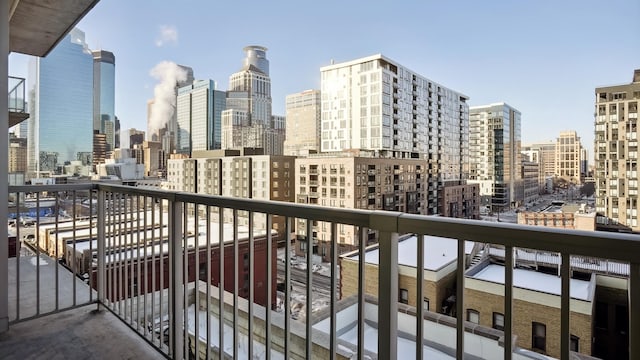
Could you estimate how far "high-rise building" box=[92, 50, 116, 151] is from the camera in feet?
61.4

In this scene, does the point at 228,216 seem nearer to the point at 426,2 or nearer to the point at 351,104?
the point at 426,2

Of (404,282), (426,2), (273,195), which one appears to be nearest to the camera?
(404,282)

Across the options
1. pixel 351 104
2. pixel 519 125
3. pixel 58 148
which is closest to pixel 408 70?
pixel 351 104

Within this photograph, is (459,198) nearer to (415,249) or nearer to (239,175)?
(239,175)

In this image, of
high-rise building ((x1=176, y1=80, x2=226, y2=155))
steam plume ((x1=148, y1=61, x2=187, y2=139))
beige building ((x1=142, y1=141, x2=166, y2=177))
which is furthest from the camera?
high-rise building ((x1=176, y1=80, x2=226, y2=155))

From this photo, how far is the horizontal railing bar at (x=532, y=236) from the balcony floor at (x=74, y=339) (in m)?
1.40

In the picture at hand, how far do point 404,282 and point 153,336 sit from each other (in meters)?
1.33

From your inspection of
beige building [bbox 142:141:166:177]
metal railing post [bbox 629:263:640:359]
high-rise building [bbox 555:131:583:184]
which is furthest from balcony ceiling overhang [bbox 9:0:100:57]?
beige building [bbox 142:141:166:177]

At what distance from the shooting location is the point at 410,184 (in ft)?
83.1

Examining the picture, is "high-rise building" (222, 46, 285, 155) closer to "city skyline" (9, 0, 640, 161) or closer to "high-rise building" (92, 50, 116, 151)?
"city skyline" (9, 0, 640, 161)

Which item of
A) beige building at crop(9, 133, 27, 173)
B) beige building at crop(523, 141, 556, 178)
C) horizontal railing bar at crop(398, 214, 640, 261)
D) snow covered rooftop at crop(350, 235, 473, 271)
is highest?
beige building at crop(523, 141, 556, 178)

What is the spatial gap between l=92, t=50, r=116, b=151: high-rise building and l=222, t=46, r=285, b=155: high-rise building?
838 cm

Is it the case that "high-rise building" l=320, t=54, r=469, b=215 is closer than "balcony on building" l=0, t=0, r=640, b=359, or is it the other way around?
"balcony on building" l=0, t=0, r=640, b=359

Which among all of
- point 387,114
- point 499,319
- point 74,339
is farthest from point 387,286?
point 387,114
